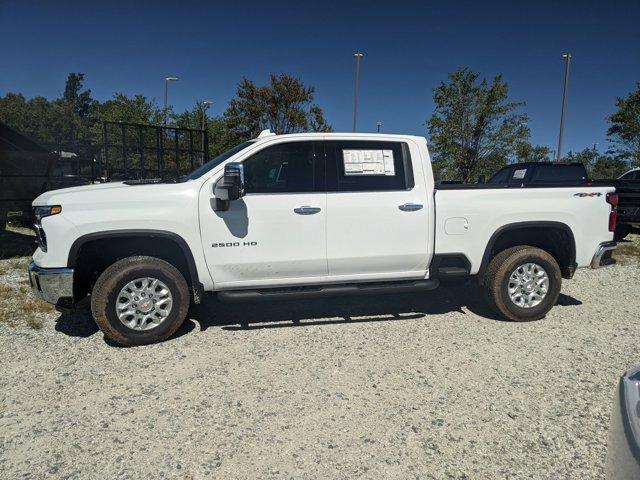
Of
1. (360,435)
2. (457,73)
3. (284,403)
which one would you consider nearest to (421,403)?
(360,435)

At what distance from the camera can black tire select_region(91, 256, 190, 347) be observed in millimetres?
4055

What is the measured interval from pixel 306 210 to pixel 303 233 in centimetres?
22

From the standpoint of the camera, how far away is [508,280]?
4891 millimetres

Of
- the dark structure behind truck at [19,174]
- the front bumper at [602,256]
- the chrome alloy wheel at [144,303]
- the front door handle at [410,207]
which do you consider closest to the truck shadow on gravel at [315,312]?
the chrome alloy wheel at [144,303]

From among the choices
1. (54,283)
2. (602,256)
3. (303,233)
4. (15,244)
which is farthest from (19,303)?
(602,256)

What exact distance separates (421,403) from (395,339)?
1.24 metres

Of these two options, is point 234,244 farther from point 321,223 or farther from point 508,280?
point 508,280

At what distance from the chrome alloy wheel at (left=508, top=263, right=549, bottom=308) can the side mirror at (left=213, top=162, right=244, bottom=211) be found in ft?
9.82

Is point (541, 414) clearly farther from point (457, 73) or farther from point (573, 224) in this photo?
point (457, 73)

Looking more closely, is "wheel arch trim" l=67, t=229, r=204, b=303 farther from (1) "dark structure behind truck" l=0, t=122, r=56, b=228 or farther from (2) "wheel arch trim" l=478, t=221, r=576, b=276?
(1) "dark structure behind truck" l=0, t=122, r=56, b=228

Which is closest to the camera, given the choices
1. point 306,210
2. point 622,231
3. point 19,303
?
point 306,210

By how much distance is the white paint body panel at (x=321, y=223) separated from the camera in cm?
406

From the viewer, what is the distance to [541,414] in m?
3.11

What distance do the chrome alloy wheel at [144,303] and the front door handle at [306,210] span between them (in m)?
1.39
